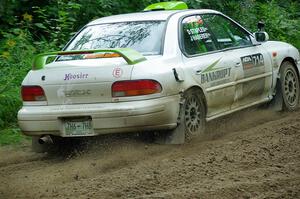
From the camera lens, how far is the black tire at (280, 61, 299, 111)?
351 inches

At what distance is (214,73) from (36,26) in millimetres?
5520

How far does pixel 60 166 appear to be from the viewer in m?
6.59

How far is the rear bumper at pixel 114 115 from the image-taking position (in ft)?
21.3

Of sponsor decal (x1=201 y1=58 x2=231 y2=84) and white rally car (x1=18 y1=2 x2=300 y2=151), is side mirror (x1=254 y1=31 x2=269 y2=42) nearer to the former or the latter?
white rally car (x1=18 y1=2 x2=300 y2=151)

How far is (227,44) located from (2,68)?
3.87 metres

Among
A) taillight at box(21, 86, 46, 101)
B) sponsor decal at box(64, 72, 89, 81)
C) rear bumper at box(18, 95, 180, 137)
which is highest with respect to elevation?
sponsor decal at box(64, 72, 89, 81)

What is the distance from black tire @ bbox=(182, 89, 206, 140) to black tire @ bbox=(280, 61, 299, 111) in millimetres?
2003

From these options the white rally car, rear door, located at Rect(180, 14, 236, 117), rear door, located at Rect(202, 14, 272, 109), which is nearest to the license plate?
the white rally car

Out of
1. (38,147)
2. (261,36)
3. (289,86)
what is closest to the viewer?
(38,147)

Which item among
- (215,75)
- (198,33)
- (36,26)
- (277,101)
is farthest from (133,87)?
(36,26)

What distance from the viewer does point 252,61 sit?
8312mm

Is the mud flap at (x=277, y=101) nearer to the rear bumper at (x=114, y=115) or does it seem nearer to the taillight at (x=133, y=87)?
the rear bumper at (x=114, y=115)

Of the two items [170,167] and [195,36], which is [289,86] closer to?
[195,36]

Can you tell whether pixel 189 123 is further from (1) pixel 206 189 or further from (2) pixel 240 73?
(1) pixel 206 189
